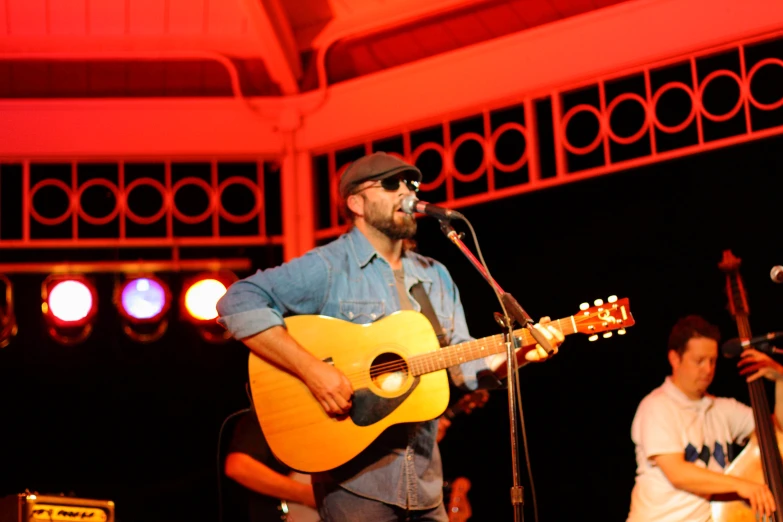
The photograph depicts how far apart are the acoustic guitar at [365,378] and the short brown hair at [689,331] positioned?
2209 millimetres

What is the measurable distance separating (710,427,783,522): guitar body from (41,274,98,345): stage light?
431 centimetres

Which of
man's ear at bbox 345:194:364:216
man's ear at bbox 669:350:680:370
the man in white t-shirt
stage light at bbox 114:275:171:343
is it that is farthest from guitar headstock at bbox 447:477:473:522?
man's ear at bbox 345:194:364:216

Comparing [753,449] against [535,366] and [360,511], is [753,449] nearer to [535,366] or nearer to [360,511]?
[535,366]

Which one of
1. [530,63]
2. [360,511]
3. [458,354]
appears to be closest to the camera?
[360,511]

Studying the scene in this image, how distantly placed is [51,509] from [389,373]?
2.01 m

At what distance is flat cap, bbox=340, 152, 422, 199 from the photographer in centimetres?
465

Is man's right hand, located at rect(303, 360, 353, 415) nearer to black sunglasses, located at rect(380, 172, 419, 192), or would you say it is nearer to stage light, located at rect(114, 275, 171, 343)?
black sunglasses, located at rect(380, 172, 419, 192)

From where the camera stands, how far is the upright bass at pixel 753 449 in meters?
5.58

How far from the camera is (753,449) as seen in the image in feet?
19.7

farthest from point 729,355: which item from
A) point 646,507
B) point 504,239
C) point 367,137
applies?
point 367,137

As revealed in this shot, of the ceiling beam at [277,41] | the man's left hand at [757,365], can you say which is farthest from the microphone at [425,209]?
the ceiling beam at [277,41]

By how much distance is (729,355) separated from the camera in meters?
5.77

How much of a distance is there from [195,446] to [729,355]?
4.55m

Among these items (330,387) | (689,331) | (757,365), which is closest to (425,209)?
(330,387)
